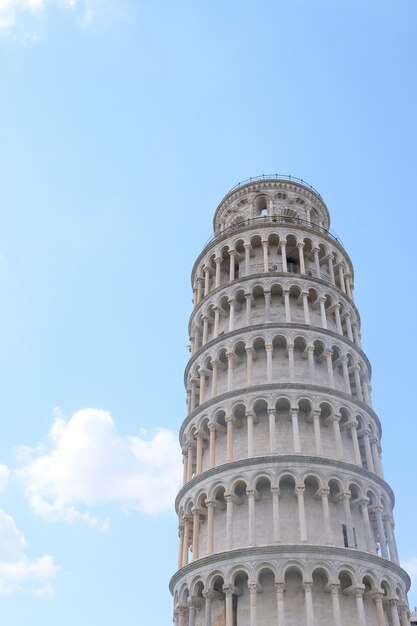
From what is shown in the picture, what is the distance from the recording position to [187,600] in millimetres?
30156

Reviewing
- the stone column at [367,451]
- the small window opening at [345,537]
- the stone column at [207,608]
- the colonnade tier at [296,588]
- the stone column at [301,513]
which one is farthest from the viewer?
the stone column at [367,451]

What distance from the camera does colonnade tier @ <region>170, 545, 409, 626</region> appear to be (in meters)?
27.5

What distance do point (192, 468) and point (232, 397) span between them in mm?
4982

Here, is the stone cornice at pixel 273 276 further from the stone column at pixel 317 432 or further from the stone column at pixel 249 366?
the stone column at pixel 317 432

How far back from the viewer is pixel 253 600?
2755 centimetres

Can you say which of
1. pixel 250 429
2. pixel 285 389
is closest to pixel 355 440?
pixel 285 389

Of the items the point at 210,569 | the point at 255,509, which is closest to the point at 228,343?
the point at 255,509

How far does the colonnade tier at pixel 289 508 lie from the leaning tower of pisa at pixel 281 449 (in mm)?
62

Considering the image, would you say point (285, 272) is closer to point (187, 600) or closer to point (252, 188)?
point (252, 188)

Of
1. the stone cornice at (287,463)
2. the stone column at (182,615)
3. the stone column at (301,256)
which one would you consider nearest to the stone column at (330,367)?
the stone cornice at (287,463)

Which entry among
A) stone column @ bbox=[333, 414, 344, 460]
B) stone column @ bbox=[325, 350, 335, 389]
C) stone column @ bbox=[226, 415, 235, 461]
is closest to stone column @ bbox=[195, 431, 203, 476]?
stone column @ bbox=[226, 415, 235, 461]

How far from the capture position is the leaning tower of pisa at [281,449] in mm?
28297

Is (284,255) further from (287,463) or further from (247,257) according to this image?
(287,463)

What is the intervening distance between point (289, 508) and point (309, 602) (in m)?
4.52
